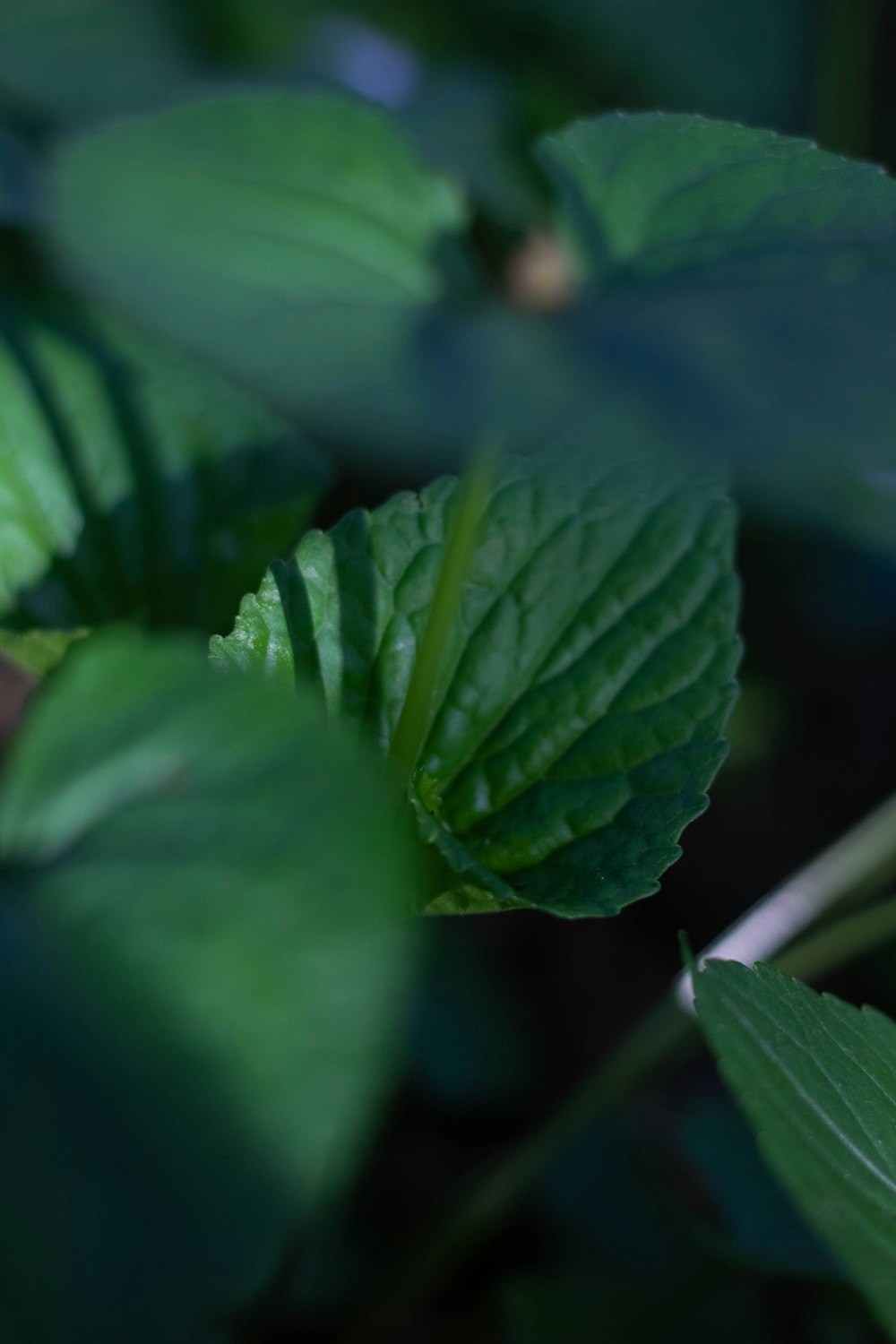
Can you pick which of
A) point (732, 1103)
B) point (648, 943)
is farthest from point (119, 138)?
point (648, 943)

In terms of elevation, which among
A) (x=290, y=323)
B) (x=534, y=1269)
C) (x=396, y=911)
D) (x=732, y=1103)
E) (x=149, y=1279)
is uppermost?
(x=290, y=323)

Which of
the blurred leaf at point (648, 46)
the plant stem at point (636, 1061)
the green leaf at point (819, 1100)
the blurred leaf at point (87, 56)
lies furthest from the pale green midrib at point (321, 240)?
the blurred leaf at point (648, 46)

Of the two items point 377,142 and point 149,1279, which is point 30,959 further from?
point 377,142

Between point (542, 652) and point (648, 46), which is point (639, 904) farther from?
point (648, 46)

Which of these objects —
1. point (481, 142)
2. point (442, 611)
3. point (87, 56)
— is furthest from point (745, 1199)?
point (87, 56)

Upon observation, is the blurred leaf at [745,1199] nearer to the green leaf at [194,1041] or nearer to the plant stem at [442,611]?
the plant stem at [442,611]

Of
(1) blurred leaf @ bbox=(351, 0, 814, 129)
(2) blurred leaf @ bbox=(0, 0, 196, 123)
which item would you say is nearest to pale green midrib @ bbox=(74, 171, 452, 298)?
(2) blurred leaf @ bbox=(0, 0, 196, 123)
